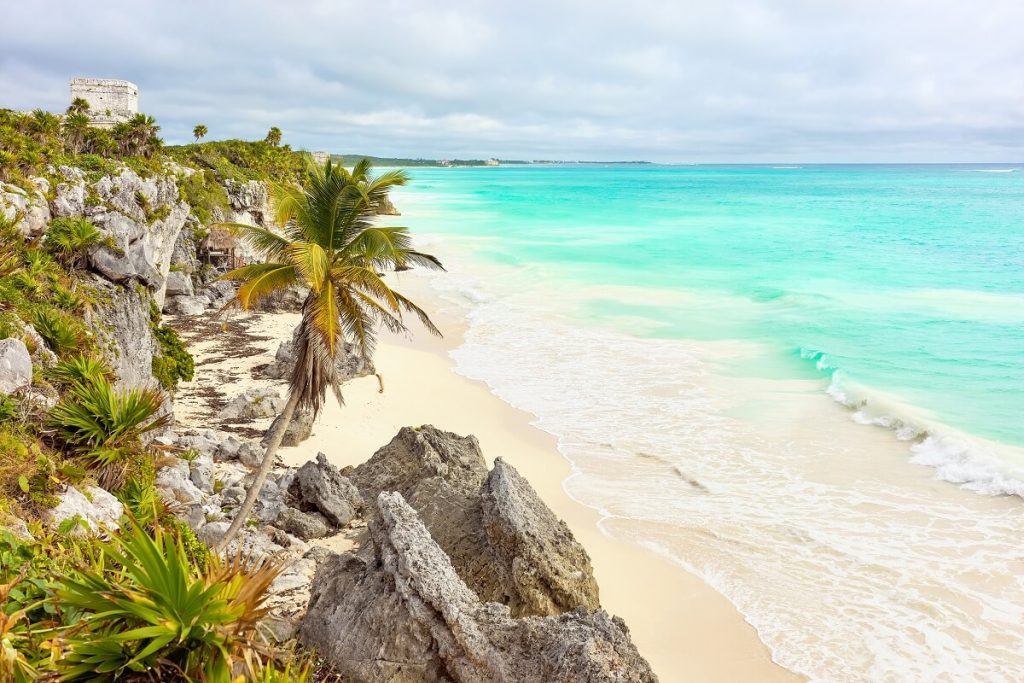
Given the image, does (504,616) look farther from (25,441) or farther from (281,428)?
(25,441)

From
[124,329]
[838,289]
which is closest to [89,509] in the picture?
[124,329]

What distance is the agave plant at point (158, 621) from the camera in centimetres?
381

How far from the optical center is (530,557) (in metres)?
7.90

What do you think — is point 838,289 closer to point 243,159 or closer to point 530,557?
point 530,557

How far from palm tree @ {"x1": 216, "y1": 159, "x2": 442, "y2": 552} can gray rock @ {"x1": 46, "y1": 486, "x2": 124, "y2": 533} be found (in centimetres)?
199

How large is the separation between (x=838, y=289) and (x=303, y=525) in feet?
99.2

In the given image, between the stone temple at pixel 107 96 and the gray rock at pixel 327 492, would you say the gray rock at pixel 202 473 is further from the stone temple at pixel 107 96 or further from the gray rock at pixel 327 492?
the stone temple at pixel 107 96

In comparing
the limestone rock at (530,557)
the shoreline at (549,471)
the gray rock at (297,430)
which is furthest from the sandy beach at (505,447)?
the limestone rock at (530,557)

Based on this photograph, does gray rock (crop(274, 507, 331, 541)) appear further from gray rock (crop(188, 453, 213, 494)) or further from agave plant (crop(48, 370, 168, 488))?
agave plant (crop(48, 370, 168, 488))

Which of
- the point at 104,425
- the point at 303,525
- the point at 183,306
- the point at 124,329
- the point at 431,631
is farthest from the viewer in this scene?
the point at 183,306

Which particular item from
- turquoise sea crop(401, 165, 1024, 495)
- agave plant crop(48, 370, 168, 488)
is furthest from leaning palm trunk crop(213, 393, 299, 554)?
Answer: turquoise sea crop(401, 165, 1024, 495)

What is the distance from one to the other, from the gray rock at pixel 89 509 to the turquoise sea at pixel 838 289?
14.0 metres

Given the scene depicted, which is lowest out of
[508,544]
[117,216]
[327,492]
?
[327,492]

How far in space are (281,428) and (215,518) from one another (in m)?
1.43
